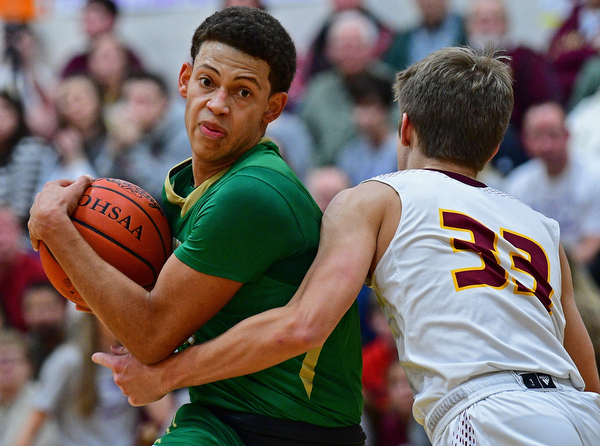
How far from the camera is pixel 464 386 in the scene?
2.38m

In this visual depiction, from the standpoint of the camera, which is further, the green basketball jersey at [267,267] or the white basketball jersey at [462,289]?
the green basketball jersey at [267,267]

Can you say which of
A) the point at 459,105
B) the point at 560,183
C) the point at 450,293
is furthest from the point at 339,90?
the point at 450,293

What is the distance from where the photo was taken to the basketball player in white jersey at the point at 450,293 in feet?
7.77

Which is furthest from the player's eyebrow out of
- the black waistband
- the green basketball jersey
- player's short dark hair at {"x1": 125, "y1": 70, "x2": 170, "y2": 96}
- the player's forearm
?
player's short dark hair at {"x1": 125, "y1": 70, "x2": 170, "y2": 96}

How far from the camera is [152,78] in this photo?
791 centimetres

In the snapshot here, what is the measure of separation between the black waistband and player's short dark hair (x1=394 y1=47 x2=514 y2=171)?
3.58 feet

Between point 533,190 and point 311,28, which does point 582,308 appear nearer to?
point 533,190

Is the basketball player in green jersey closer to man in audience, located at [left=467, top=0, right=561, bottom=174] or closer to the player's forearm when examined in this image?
the player's forearm

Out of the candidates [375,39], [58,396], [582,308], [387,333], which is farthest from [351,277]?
[375,39]

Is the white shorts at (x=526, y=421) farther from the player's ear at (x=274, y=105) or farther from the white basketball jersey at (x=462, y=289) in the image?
Result: the player's ear at (x=274, y=105)

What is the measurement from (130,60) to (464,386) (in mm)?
6851

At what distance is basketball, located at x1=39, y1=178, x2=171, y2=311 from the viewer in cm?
268

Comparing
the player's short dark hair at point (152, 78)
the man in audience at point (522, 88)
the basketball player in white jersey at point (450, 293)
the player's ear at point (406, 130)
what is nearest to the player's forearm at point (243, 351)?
the basketball player in white jersey at point (450, 293)

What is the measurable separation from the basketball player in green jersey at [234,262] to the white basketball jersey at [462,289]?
314 mm
